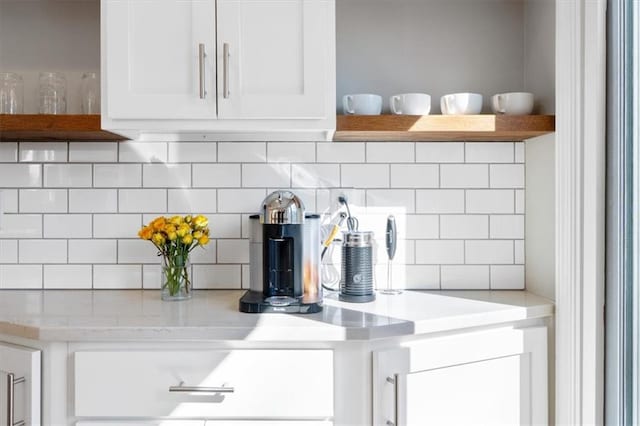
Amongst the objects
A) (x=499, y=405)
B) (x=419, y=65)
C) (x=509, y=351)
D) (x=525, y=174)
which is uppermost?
(x=419, y=65)

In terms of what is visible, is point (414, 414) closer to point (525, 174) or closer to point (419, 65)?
point (525, 174)

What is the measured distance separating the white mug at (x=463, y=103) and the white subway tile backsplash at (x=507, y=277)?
0.58m

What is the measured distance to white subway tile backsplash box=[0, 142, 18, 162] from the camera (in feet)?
6.10

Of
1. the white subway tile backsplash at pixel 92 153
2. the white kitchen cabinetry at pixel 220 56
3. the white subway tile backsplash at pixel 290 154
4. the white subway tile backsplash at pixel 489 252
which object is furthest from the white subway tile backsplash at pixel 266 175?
the white subway tile backsplash at pixel 489 252

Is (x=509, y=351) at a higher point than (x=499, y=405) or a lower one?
higher

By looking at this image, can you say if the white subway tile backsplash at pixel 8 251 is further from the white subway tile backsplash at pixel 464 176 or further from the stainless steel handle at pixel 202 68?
the white subway tile backsplash at pixel 464 176

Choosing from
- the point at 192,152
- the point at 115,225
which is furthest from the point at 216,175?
the point at 115,225

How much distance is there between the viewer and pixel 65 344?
1.32 meters

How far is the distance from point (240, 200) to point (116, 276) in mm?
526

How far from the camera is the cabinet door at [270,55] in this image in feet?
4.95

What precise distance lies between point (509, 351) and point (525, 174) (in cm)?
69

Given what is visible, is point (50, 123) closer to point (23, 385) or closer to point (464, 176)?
point (23, 385)

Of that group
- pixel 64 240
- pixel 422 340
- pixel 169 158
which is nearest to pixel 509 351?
pixel 422 340

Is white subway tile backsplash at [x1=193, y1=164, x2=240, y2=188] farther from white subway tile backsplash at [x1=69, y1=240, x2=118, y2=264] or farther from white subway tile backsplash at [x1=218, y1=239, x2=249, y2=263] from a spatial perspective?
white subway tile backsplash at [x1=69, y1=240, x2=118, y2=264]
